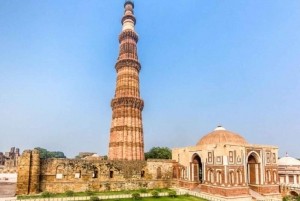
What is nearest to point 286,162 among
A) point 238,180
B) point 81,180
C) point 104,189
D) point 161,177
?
point 238,180

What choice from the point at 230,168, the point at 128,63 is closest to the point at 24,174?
the point at 230,168

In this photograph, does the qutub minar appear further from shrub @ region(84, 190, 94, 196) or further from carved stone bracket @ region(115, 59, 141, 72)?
carved stone bracket @ region(115, 59, 141, 72)

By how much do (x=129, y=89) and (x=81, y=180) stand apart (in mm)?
14565

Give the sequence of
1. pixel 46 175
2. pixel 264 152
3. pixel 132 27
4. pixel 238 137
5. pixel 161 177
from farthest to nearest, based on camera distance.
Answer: pixel 132 27 → pixel 161 177 → pixel 238 137 → pixel 264 152 → pixel 46 175

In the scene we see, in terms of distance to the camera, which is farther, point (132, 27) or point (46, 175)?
point (132, 27)

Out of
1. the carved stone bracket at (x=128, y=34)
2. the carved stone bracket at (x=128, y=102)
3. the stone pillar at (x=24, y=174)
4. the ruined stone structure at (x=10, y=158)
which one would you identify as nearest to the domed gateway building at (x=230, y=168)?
the carved stone bracket at (x=128, y=102)

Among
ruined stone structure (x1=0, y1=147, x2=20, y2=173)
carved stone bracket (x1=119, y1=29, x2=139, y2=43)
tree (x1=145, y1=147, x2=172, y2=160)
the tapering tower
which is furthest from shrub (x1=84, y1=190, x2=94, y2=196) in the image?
ruined stone structure (x1=0, y1=147, x2=20, y2=173)

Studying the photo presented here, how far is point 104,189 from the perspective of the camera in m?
25.7

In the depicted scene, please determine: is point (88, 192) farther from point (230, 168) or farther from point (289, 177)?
point (289, 177)

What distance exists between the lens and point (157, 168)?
96.1ft

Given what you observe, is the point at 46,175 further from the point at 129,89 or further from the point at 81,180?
the point at 129,89

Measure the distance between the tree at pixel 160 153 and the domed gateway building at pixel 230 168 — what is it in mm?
17837

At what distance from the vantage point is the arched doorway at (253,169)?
81.4ft

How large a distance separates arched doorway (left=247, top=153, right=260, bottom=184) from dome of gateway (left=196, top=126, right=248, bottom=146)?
6.27 feet
